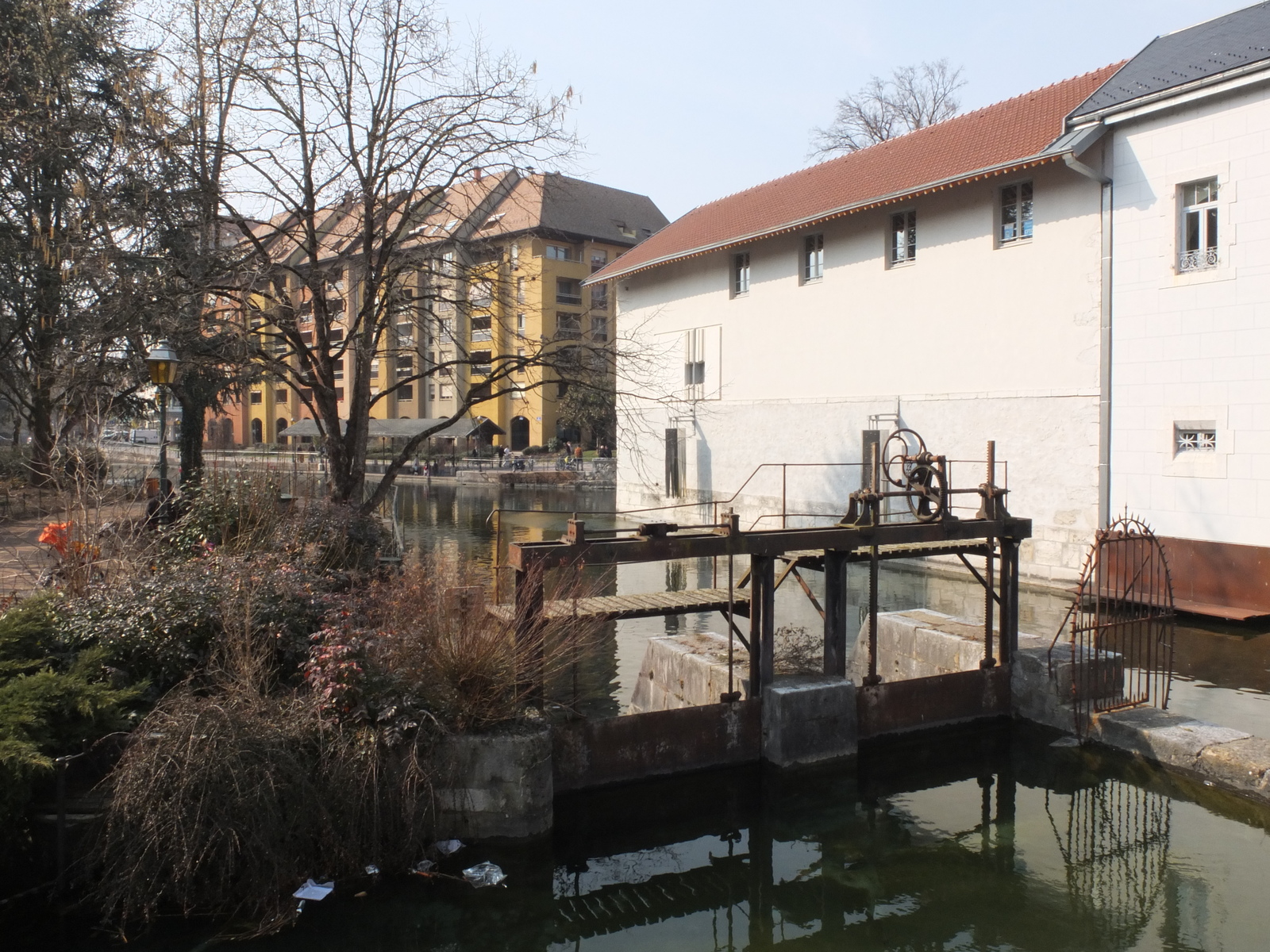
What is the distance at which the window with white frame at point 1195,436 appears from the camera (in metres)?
15.6

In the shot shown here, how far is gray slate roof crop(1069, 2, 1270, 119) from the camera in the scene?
15492 millimetres

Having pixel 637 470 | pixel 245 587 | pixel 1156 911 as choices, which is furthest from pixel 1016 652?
pixel 637 470

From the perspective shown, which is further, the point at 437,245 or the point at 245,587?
the point at 437,245

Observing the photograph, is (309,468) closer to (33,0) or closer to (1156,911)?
(33,0)

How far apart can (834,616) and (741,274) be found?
1819 centimetres

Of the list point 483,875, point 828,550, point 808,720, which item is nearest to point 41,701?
point 483,875

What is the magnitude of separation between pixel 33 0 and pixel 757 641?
17327 millimetres

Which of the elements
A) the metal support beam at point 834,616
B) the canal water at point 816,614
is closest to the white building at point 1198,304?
the canal water at point 816,614

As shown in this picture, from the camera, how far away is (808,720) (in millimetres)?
9383

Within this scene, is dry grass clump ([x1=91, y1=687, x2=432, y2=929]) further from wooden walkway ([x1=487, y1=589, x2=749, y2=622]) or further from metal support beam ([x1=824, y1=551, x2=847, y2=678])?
metal support beam ([x1=824, y1=551, x2=847, y2=678])

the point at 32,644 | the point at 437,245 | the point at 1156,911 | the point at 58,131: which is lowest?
the point at 1156,911

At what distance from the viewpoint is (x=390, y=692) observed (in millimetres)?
7258

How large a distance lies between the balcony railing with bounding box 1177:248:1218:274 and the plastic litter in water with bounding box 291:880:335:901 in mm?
15591

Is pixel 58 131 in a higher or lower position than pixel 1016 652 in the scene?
higher
